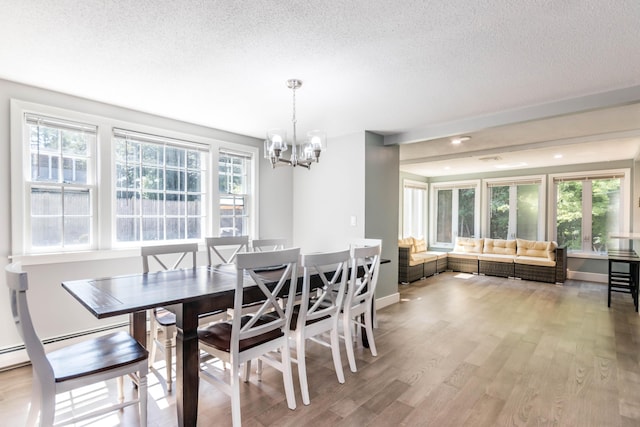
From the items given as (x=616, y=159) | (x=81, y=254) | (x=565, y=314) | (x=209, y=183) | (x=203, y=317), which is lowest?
(x=565, y=314)

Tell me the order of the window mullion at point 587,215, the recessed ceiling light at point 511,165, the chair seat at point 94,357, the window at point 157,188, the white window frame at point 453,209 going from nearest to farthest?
the chair seat at point 94,357
the window at point 157,188
the window mullion at point 587,215
the recessed ceiling light at point 511,165
the white window frame at point 453,209

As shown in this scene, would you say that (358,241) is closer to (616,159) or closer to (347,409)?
(347,409)

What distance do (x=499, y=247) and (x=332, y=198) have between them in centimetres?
470

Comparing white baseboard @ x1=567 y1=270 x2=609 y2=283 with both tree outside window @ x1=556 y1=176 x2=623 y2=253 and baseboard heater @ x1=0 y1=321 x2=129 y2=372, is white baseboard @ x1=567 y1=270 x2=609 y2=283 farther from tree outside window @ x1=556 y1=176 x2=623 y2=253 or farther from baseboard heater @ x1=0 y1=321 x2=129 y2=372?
baseboard heater @ x1=0 y1=321 x2=129 y2=372

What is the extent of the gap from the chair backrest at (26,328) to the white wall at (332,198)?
10.5ft

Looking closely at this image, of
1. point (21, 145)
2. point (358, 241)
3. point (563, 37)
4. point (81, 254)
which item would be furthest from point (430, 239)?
point (21, 145)

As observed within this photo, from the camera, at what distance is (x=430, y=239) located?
8.60m

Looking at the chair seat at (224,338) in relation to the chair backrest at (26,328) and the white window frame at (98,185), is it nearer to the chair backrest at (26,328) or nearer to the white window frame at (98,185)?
the chair backrest at (26,328)

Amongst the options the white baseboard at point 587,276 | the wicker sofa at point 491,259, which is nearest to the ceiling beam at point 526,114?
the wicker sofa at point 491,259

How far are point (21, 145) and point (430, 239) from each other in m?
8.23

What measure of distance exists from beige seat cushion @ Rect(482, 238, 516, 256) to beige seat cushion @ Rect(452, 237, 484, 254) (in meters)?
0.11

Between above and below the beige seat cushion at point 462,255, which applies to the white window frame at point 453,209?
above

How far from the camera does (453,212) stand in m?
8.27

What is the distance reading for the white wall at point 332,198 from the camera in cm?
430
